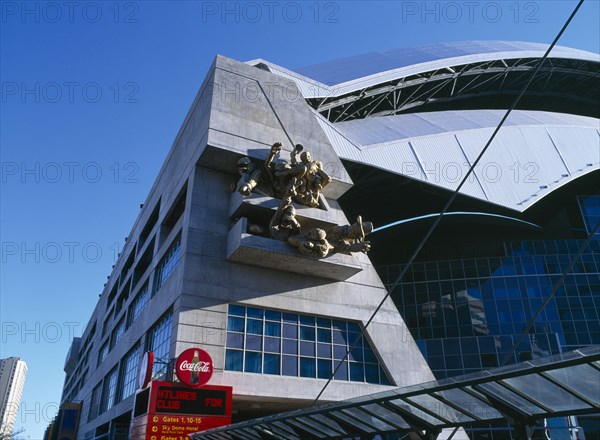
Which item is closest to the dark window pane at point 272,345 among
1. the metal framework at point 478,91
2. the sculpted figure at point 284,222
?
the sculpted figure at point 284,222

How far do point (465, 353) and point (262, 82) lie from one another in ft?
84.7

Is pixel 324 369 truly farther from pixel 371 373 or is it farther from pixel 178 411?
pixel 178 411

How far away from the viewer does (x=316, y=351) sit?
27953 mm

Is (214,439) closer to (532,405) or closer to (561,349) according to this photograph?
(532,405)

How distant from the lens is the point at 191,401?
22516 mm

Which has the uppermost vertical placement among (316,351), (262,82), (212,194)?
(262,82)

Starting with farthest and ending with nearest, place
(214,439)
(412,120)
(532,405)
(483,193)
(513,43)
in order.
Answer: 1. (513,43)
2. (412,120)
3. (483,193)
4. (214,439)
5. (532,405)

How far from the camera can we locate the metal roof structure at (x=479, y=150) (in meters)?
37.8

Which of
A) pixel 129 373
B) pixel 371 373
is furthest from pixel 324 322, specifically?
pixel 129 373

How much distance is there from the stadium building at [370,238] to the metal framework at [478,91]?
0.32 m

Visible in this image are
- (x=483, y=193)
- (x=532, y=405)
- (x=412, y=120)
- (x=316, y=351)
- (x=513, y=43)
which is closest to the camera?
(x=532, y=405)

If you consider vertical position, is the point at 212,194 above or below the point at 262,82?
below

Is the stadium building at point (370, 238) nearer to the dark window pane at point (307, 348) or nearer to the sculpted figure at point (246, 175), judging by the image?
the dark window pane at point (307, 348)

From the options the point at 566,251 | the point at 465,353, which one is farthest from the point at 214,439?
the point at 566,251
